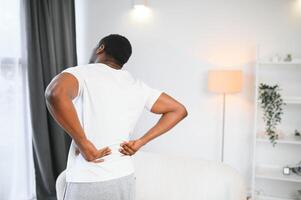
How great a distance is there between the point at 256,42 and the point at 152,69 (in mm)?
1228

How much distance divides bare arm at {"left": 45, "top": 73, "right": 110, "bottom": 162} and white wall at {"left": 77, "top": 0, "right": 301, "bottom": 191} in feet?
7.92

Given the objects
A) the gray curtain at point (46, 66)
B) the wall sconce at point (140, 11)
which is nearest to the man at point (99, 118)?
the gray curtain at point (46, 66)

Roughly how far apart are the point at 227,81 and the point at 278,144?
3.13ft

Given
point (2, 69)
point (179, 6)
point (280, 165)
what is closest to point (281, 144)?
point (280, 165)

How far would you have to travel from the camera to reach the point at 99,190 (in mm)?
1050

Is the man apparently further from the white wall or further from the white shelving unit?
the white wall

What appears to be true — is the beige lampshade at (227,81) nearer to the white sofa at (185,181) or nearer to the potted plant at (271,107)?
the potted plant at (271,107)

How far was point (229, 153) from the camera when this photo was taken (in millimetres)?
3238

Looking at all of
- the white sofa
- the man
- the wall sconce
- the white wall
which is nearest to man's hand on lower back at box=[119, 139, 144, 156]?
the man

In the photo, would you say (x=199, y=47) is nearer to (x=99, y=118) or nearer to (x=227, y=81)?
(x=227, y=81)

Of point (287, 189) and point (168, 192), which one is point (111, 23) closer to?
point (168, 192)

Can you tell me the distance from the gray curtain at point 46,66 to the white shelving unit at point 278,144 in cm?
208

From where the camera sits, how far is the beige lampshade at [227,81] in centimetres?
282

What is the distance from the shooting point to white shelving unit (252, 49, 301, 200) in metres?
2.92
